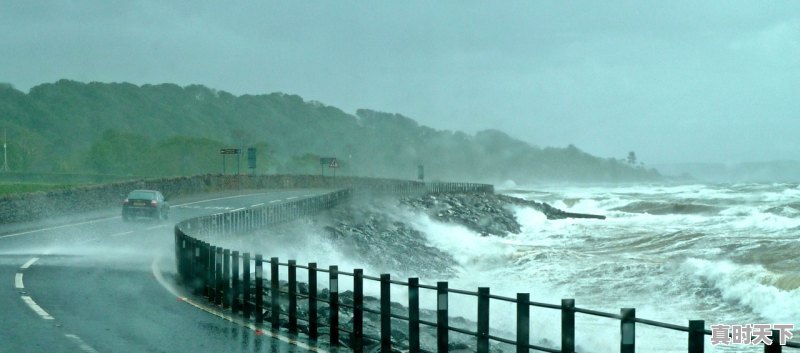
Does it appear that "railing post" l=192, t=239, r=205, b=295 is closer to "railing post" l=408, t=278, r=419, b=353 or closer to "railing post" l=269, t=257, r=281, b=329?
"railing post" l=269, t=257, r=281, b=329

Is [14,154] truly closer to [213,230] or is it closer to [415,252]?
[415,252]

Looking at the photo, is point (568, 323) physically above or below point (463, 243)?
above

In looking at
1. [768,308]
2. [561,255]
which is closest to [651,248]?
[561,255]

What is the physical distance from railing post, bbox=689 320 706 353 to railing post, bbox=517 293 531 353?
6.85 ft

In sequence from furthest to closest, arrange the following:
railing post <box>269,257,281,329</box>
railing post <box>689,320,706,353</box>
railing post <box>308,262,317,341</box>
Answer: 1. railing post <box>269,257,281,329</box>
2. railing post <box>308,262,317,341</box>
3. railing post <box>689,320,706,353</box>

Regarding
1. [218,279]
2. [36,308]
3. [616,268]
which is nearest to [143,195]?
[616,268]

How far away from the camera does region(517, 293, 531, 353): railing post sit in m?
9.28

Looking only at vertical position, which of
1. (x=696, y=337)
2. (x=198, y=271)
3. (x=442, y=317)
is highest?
(x=696, y=337)

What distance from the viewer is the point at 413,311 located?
1107 cm

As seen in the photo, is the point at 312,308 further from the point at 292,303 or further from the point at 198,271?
the point at 198,271

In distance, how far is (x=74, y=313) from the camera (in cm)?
Result: 1548

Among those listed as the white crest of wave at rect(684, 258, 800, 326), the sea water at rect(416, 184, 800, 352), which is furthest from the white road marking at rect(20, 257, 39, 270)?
the white crest of wave at rect(684, 258, 800, 326)

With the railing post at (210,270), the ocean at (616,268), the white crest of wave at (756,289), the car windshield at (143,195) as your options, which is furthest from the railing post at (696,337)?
the car windshield at (143,195)

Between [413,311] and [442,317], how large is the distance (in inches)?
18.8
